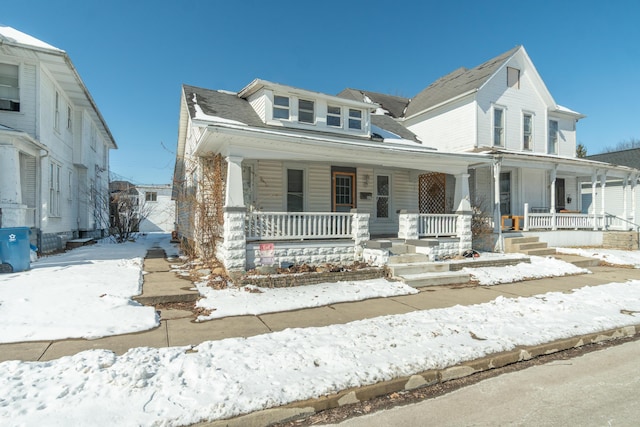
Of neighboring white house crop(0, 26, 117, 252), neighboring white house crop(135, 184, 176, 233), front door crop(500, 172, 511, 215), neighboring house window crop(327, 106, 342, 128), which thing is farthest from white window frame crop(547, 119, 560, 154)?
neighboring white house crop(135, 184, 176, 233)

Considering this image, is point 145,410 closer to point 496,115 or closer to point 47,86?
point 47,86

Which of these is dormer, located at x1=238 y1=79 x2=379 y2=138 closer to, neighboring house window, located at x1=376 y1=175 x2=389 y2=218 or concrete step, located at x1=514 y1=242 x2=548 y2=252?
neighboring house window, located at x1=376 y1=175 x2=389 y2=218

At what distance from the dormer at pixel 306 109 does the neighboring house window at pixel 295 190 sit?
1538 millimetres

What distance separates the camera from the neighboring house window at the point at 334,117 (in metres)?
12.3

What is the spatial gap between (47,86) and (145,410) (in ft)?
44.0

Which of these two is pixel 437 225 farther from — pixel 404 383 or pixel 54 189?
pixel 54 189

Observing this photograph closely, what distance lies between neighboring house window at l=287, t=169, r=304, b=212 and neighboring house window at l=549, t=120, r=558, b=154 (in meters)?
13.7

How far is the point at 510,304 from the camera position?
20.4 feet

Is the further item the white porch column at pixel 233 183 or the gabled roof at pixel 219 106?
the gabled roof at pixel 219 106

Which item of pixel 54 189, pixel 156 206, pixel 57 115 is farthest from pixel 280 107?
pixel 156 206

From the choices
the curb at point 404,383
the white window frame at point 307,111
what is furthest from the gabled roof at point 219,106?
the curb at point 404,383

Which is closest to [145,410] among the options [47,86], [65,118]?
[47,86]

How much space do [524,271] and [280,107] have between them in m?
8.69

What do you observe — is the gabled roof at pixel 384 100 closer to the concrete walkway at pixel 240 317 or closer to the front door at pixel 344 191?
the front door at pixel 344 191
